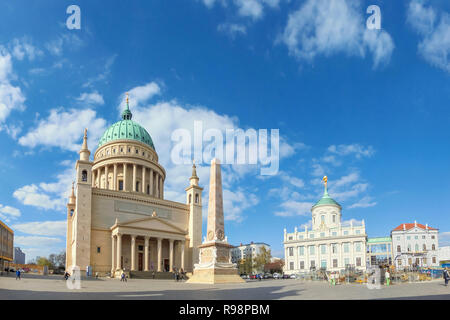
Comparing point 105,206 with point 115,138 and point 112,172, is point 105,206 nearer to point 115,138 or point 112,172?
point 112,172

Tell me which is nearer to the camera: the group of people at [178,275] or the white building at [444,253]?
the group of people at [178,275]

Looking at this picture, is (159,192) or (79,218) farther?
(159,192)

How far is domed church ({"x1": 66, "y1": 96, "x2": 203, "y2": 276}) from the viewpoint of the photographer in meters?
54.1

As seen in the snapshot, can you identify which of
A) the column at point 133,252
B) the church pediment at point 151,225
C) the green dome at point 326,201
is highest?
the green dome at point 326,201

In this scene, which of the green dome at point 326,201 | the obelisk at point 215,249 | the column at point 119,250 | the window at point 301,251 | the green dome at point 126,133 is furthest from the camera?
the green dome at point 326,201

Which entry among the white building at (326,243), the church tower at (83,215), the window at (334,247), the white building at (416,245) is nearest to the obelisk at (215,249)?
the church tower at (83,215)

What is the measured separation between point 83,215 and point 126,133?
2742 centimetres

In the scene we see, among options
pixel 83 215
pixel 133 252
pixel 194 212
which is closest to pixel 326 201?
pixel 194 212

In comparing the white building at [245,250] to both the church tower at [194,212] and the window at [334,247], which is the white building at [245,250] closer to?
the window at [334,247]

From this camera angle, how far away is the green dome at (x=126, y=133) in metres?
77.3

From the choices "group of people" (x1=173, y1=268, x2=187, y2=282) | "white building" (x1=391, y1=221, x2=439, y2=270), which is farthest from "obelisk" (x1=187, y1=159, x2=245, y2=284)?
"white building" (x1=391, y1=221, x2=439, y2=270)
